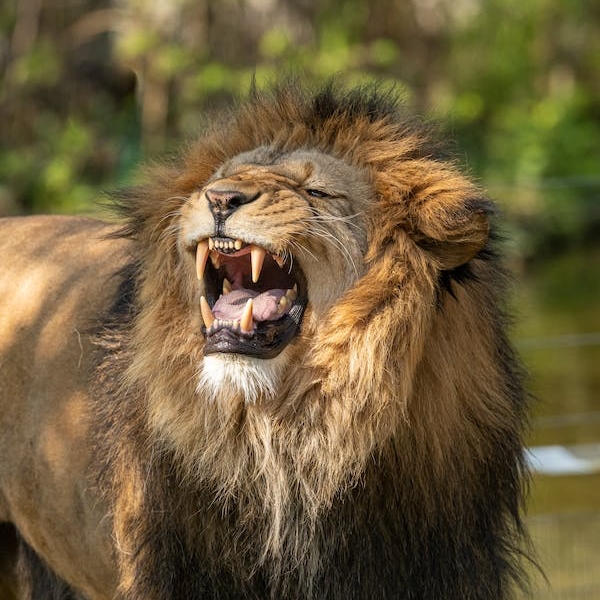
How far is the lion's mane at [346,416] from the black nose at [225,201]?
10.1 inches

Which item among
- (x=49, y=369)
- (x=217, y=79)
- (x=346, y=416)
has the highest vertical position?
(x=217, y=79)

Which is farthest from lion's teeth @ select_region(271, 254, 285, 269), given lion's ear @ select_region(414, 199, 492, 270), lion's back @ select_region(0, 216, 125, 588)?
lion's back @ select_region(0, 216, 125, 588)

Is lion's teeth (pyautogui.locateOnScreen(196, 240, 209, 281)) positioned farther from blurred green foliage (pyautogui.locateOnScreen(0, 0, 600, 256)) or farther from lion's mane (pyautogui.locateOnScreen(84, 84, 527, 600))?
blurred green foliage (pyautogui.locateOnScreen(0, 0, 600, 256))

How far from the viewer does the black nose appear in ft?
9.62

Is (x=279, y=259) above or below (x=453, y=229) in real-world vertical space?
below

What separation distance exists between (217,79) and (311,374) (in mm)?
10446

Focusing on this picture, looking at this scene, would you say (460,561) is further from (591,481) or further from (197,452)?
(591,481)

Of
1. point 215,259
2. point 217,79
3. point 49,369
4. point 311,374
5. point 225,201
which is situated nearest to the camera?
point 225,201

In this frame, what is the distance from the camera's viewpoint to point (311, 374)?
3035mm

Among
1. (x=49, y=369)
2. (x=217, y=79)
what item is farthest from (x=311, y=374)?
(x=217, y=79)

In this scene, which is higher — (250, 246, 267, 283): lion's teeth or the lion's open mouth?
(250, 246, 267, 283): lion's teeth

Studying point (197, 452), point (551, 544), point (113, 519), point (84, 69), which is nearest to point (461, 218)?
point (197, 452)

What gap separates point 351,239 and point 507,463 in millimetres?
704

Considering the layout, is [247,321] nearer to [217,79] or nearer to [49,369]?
[49,369]
